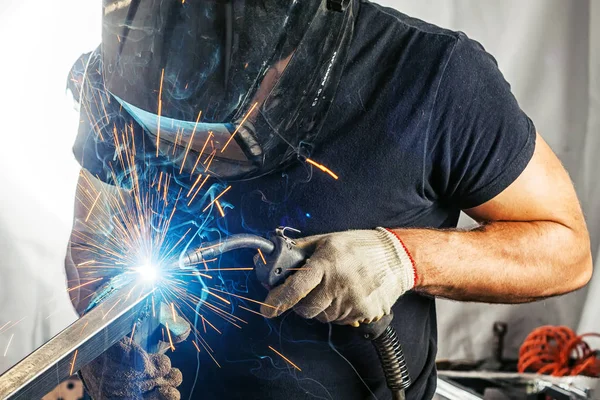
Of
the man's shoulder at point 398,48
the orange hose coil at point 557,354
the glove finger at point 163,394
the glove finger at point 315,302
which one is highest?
the man's shoulder at point 398,48

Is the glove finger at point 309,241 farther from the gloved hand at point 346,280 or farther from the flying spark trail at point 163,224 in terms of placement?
the flying spark trail at point 163,224

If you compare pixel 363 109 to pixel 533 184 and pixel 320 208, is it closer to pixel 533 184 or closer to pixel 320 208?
pixel 320 208

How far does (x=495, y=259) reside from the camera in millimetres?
1399

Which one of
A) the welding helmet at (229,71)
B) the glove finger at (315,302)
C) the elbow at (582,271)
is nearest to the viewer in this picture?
the welding helmet at (229,71)

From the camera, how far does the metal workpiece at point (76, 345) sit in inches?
35.5

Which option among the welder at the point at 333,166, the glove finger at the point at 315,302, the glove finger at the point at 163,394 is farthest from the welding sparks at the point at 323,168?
the glove finger at the point at 163,394

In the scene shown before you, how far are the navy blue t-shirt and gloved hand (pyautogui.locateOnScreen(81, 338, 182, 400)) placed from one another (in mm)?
202

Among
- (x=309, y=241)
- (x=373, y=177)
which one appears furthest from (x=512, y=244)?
(x=309, y=241)

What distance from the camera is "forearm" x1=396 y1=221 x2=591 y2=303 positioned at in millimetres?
1355

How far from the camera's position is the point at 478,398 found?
1873mm

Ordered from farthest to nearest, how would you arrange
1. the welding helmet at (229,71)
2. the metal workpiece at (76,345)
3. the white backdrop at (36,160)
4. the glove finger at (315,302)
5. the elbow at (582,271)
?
the white backdrop at (36,160)
the elbow at (582,271)
the glove finger at (315,302)
the welding helmet at (229,71)
the metal workpiece at (76,345)

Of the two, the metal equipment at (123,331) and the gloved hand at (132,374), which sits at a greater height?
the metal equipment at (123,331)

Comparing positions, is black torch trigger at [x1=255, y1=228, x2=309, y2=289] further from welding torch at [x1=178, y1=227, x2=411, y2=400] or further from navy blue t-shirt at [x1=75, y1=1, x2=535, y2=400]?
navy blue t-shirt at [x1=75, y1=1, x2=535, y2=400]

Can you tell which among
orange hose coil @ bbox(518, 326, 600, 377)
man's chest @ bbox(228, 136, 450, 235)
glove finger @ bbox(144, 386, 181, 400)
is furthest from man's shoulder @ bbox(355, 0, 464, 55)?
orange hose coil @ bbox(518, 326, 600, 377)
